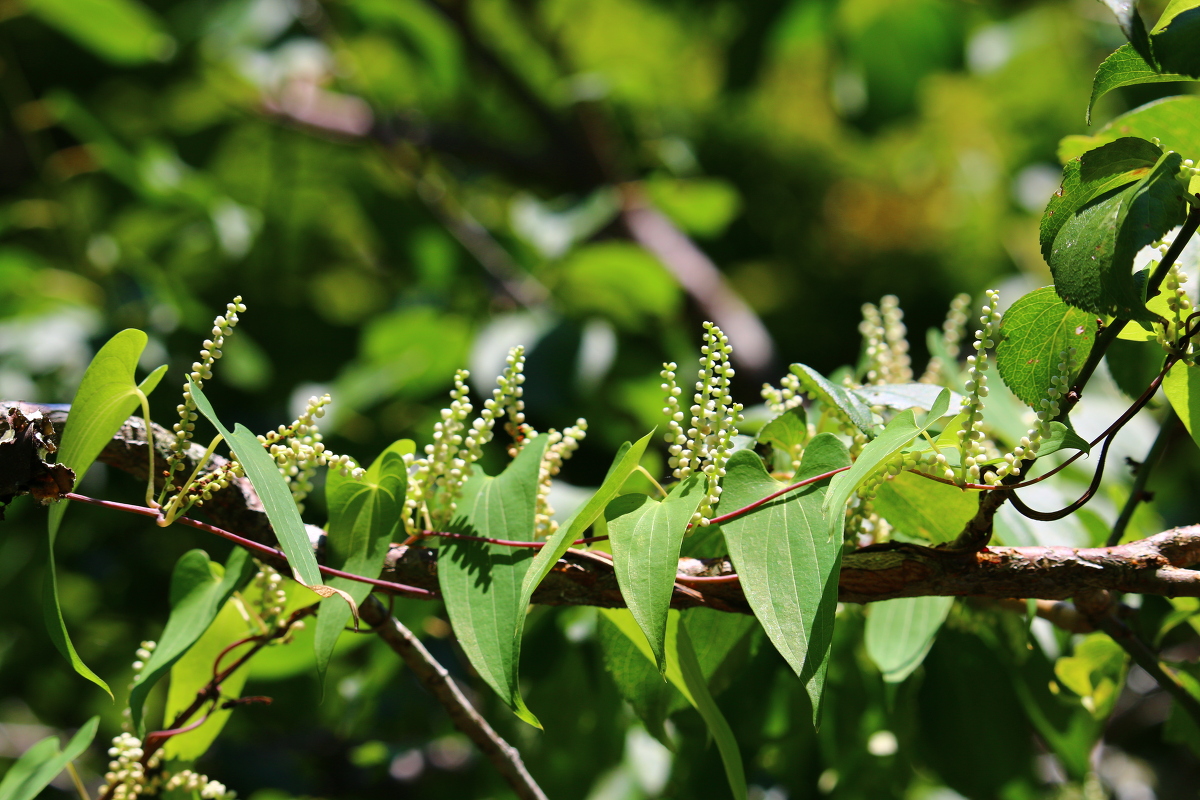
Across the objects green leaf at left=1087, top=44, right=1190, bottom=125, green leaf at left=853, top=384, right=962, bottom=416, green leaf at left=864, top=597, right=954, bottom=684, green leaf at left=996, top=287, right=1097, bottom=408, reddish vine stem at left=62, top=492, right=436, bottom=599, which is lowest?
green leaf at left=864, top=597, right=954, bottom=684

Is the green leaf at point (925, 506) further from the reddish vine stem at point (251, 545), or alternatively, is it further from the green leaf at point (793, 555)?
the reddish vine stem at point (251, 545)

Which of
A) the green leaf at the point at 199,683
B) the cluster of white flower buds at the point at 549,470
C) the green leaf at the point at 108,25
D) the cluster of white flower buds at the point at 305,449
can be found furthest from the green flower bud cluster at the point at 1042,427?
the green leaf at the point at 108,25

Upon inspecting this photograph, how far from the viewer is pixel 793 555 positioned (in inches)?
14.8

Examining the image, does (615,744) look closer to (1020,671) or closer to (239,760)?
(1020,671)

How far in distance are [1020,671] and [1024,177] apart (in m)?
1.37

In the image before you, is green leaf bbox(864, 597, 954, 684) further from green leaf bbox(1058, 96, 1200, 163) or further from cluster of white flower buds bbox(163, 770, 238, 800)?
cluster of white flower buds bbox(163, 770, 238, 800)

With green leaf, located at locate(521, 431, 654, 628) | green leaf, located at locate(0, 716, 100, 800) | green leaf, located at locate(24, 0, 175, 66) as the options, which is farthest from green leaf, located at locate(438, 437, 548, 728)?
green leaf, located at locate(24, 0, 175, 66)

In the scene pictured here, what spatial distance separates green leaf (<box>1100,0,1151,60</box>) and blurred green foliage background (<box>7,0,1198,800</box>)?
415 mm

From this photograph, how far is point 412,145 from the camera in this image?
1765 millimetres

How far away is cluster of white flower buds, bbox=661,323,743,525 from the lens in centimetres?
40

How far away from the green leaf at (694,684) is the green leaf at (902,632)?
5.5 inches

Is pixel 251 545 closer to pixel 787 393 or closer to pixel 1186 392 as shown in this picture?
pixel 787 393

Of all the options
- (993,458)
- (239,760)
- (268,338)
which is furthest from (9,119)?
(993,458)

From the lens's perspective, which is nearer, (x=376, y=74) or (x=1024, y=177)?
(x=1024, y=177)
